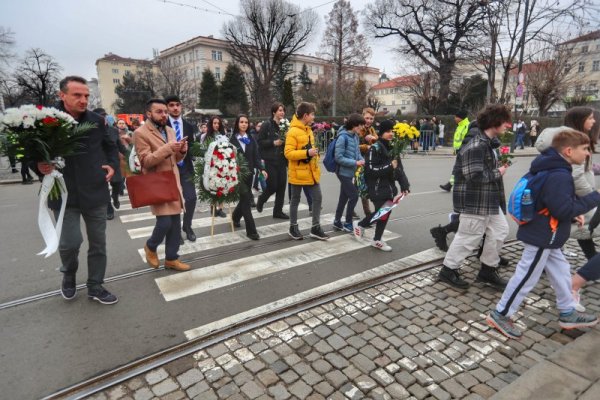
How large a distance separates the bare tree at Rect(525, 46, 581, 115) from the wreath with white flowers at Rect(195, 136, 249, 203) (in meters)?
32.3

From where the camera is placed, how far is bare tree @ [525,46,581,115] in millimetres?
29980

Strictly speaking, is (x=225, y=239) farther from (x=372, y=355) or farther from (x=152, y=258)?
(x=372, y=355)

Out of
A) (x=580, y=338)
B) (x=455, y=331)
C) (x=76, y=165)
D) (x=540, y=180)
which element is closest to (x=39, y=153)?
(x=76, y=165)

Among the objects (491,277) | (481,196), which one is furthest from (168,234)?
(491,277)

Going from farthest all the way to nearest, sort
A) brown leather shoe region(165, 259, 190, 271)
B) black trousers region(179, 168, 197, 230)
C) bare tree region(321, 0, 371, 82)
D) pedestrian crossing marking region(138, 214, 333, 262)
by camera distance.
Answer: bare tree region(321, 0, 371, 82), black trousers region(179, 168, 197, 230), pedestrian crossing marking region(138, 214, 333, 262), brown leather shoe region(165, 259, 190, 271)

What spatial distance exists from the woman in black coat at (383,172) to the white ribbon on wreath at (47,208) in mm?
3556

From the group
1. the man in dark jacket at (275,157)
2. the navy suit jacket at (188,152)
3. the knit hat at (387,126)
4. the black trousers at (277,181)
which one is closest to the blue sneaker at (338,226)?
the man in dark jacket at (275,157)

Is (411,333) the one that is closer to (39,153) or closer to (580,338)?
(580,338)

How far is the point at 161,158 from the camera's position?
12.8 ft

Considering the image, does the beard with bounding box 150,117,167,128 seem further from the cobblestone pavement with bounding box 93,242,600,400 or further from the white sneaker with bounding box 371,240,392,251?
the white sneaker with bounding box 371,240,392,251

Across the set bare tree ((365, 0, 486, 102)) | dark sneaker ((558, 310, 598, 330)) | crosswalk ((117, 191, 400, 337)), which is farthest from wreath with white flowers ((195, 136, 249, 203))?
bare tree ((365, 0, 486, 102))

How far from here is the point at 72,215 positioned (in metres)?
3.53

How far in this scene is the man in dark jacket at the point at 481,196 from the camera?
3617 millimetres

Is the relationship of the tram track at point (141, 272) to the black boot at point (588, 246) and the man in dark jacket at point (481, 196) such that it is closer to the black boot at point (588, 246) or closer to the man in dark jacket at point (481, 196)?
the man in dark jacket at point (481, 196)
